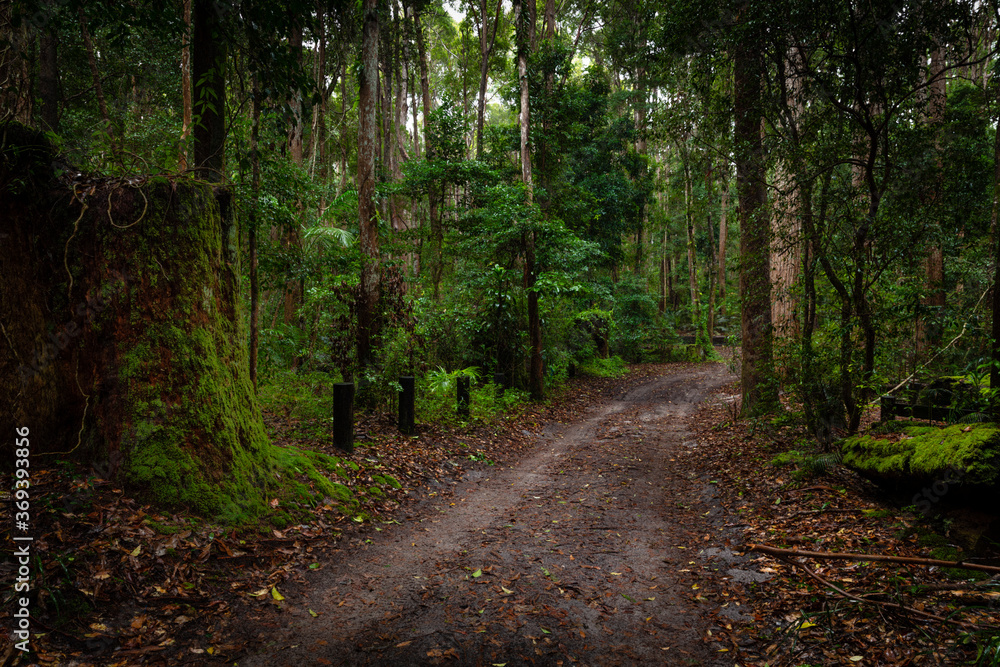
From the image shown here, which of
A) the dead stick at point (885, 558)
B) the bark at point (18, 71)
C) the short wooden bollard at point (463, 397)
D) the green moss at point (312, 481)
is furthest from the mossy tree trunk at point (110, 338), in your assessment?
the short wooden bollard at point (463, 397)

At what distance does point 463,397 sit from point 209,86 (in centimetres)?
655

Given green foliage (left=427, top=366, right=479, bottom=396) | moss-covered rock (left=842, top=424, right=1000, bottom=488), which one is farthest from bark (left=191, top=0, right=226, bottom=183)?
moss-covered rock (left=842, top=424, right=1000, bottom=488)

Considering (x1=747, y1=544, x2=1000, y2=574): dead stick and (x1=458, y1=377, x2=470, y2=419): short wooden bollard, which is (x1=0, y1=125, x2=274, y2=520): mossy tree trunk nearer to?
(x1=747, y1=544, x2=1000, y2=574): dead stick

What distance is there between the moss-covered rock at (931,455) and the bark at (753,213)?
7.48ft

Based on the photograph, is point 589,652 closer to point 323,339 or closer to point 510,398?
point 323,339

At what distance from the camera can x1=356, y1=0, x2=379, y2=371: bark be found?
321 inches

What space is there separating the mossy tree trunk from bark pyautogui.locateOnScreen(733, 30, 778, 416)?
6.69 metres

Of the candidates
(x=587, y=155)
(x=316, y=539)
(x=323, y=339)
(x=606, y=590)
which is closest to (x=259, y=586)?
(x=316, y=539)

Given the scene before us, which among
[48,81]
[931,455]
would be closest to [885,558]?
[931,455]

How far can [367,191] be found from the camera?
840 centimetres

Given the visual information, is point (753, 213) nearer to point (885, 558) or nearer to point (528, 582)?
point (885, 558)

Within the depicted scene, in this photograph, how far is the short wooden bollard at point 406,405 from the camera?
7774 mm

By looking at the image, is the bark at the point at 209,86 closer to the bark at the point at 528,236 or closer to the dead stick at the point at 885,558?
the dead stick at the point at 885,558

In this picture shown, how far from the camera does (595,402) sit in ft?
48.4
